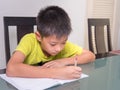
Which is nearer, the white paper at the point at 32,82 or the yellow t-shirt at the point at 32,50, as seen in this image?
the white paper at the point at 32,82

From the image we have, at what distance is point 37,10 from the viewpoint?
213 cm

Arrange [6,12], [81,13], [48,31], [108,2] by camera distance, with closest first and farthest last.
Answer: [48,31] → [6,12] → [81,13] → [108,2]

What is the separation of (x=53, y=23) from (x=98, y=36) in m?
0.80

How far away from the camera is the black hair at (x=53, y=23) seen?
1.00m

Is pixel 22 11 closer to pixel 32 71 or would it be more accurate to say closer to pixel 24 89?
pixel 32 71

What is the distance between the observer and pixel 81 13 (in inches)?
100

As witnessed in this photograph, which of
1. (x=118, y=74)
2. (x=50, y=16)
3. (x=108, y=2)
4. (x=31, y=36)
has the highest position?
(x=108, y=2)

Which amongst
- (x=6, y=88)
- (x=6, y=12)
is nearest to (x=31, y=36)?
(x=6, y=88)

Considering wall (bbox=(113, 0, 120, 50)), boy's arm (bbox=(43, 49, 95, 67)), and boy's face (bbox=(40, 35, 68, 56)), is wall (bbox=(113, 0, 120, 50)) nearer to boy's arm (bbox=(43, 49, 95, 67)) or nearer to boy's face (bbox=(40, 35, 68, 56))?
boy's arm (bbox=(43, 49, 95, 67))

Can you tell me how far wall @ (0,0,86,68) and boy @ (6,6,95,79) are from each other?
0.90 metres

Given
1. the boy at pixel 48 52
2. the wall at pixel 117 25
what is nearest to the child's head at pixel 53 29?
the boy at pixel 48 52

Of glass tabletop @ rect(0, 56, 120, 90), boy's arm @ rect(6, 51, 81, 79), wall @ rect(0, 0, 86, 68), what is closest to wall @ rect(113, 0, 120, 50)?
wall @ rect(0, 0, 86, 68)

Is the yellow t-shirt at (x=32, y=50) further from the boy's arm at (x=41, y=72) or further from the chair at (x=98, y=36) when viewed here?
the chair at (x=98, y=36)

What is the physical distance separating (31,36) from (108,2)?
6.22ft
